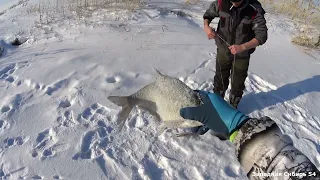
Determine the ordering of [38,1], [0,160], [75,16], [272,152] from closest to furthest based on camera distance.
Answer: [272,152] < [0,160] < [75,16] < [38,1]

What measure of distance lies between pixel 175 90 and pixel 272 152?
3.24 ft

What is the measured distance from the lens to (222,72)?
381 centimetres

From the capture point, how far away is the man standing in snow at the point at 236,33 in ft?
10.3

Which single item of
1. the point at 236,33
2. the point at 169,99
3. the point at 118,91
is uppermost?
the point at 236,33

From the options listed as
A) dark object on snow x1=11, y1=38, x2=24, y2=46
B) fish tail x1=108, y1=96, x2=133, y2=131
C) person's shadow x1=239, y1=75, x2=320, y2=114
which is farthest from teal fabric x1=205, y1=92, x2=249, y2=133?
dark object on snow x1=11, y1=38, x2=24, y2=46

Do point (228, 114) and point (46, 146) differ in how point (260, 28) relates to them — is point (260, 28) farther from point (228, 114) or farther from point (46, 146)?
point (46, 146)

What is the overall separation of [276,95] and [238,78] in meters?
0.86

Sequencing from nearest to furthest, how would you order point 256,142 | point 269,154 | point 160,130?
point 269,154 < point 256,142 < point 160,130

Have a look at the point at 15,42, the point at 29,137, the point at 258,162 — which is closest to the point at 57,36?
the point at 15,42

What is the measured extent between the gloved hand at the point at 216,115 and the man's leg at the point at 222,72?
1.04 metres

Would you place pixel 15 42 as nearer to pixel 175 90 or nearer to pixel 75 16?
pixel 75 16

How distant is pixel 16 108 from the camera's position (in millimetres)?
3730

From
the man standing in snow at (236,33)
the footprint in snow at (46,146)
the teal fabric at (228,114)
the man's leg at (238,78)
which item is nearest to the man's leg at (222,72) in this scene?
the man standing in snow at (236,33)

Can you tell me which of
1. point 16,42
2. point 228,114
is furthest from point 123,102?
point 16,42
